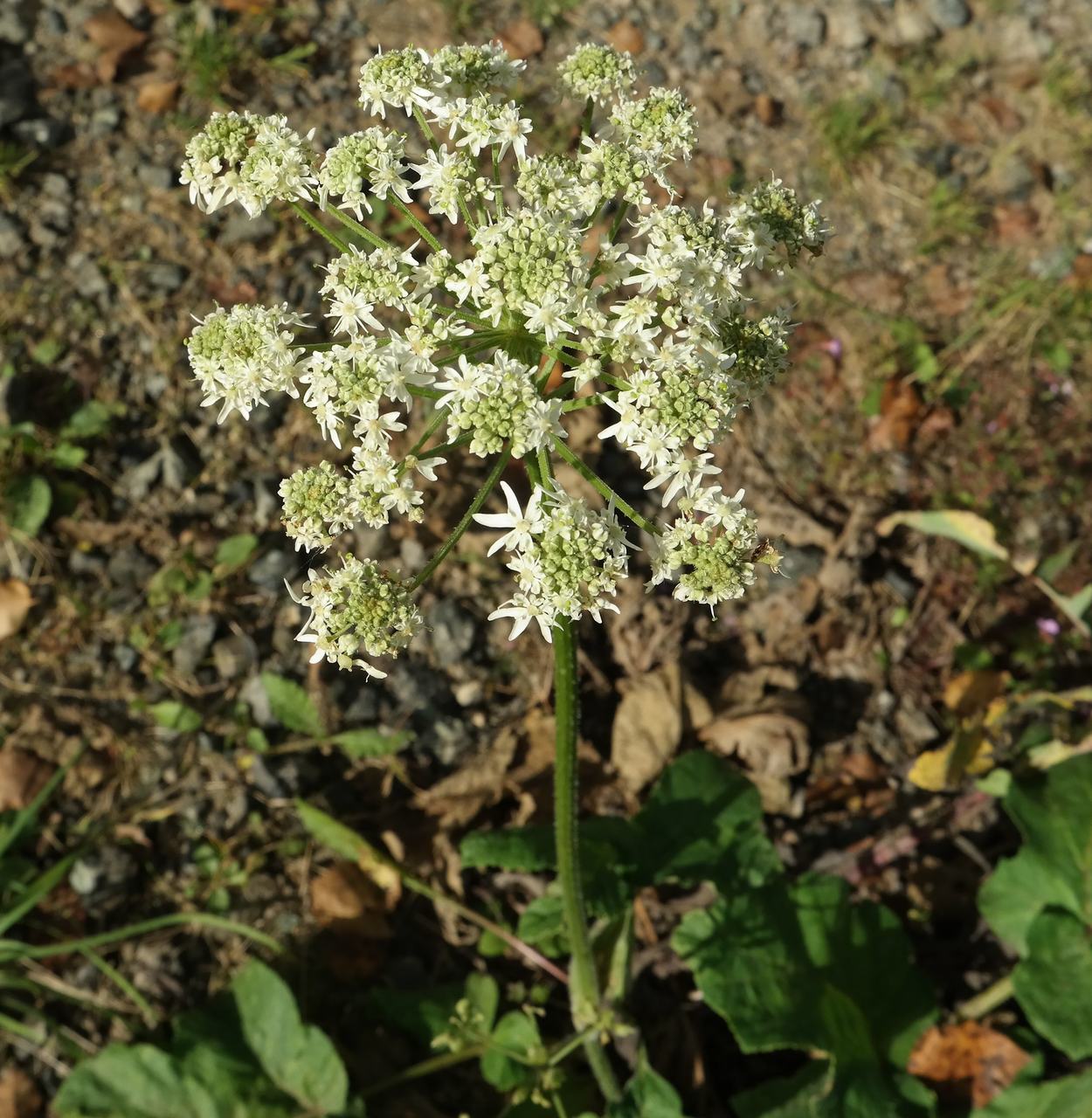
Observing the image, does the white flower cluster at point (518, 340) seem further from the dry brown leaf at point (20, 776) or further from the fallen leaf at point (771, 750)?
the dry brown leaf at point (20, 776)

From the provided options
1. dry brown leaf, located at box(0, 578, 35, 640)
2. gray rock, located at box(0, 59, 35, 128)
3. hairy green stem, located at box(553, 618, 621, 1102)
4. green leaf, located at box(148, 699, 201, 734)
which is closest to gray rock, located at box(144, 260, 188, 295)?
gray rock, located at box(0, 59, 35, 128)

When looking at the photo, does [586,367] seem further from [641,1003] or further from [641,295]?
[641,1003]

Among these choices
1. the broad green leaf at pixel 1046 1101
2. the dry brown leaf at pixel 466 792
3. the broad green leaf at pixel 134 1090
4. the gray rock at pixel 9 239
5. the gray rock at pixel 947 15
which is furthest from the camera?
the gray rock at pixel 947 15

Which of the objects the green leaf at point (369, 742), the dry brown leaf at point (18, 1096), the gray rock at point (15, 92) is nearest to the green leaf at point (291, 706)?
the green leaf at point (369, 742)

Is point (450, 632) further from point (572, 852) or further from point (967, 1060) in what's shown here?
point (967, 1060)

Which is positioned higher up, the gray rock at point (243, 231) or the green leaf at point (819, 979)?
the gray rock at point (243, 231)

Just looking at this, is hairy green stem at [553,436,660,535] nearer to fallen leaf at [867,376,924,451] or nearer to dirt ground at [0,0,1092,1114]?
dirt ground at [0,0,1092,1114]

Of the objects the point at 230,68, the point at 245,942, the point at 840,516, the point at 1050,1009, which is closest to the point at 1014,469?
the point at 840,516
